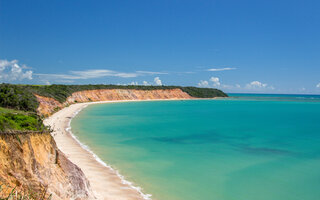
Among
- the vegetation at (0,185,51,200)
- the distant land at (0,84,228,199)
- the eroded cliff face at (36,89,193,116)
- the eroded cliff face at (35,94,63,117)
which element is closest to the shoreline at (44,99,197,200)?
the distant land at (0,84,228,199)

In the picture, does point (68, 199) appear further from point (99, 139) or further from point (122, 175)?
point (99, 139)

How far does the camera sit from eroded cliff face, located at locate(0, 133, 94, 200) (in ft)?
24.0

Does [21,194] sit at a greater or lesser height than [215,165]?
greater

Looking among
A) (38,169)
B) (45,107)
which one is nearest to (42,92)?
(45,107)

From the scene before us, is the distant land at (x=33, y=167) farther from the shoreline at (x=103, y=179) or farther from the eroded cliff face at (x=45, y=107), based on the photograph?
the eroded cliff face at (x=45, y=107)

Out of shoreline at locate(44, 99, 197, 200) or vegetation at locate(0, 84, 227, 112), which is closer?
shoreline at locate(44, 99, 197, 200)

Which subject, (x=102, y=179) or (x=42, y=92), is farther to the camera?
(x=42, y=92)

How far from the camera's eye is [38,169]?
819 centimetres

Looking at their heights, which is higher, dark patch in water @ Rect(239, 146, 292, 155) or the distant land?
the distant land

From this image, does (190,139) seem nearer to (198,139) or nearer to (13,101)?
(198,139)

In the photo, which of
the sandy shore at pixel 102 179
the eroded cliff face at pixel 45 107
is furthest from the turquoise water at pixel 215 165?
the eroded cliff face at pixel 45 107

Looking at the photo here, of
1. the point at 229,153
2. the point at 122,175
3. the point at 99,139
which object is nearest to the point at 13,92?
the point at 99,139

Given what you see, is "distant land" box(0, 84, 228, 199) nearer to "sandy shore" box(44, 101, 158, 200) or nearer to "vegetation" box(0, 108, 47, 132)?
"vegetation" box(0, 108, 47, 132)

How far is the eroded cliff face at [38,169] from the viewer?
24.0ft
